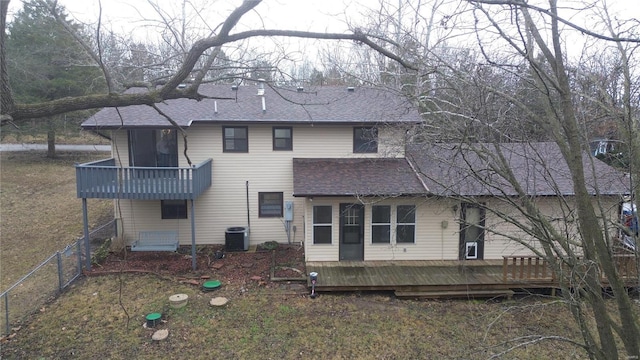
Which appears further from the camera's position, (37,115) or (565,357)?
(565,357)

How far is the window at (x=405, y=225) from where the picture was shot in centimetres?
1195

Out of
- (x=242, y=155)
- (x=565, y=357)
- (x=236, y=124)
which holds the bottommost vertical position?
(x=565, y=357)

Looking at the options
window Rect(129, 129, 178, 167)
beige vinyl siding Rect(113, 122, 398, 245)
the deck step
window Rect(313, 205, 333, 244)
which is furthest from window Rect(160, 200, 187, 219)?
the deck step

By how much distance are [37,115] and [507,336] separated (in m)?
9.01

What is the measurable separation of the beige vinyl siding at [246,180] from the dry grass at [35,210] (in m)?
2.88

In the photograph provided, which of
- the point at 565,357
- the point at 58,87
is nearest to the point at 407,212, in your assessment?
the point at 565,357

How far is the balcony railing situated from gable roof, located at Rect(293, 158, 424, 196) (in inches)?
122

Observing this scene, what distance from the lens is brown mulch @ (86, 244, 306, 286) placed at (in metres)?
11.0

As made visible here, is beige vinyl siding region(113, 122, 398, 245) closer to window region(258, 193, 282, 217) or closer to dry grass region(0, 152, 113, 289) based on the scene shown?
window region(258, 193, 282, 217)

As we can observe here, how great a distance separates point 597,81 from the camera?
5.12 metres

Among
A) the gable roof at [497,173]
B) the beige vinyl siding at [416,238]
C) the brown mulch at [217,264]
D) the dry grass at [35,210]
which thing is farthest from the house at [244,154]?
the dry grass at [35,210]

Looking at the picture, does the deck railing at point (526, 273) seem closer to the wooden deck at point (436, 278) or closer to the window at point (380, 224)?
the wooden deck at point (436, 278)

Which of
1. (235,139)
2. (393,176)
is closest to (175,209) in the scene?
(235,139)

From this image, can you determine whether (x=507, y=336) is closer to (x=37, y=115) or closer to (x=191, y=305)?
(x=191, y=305)
